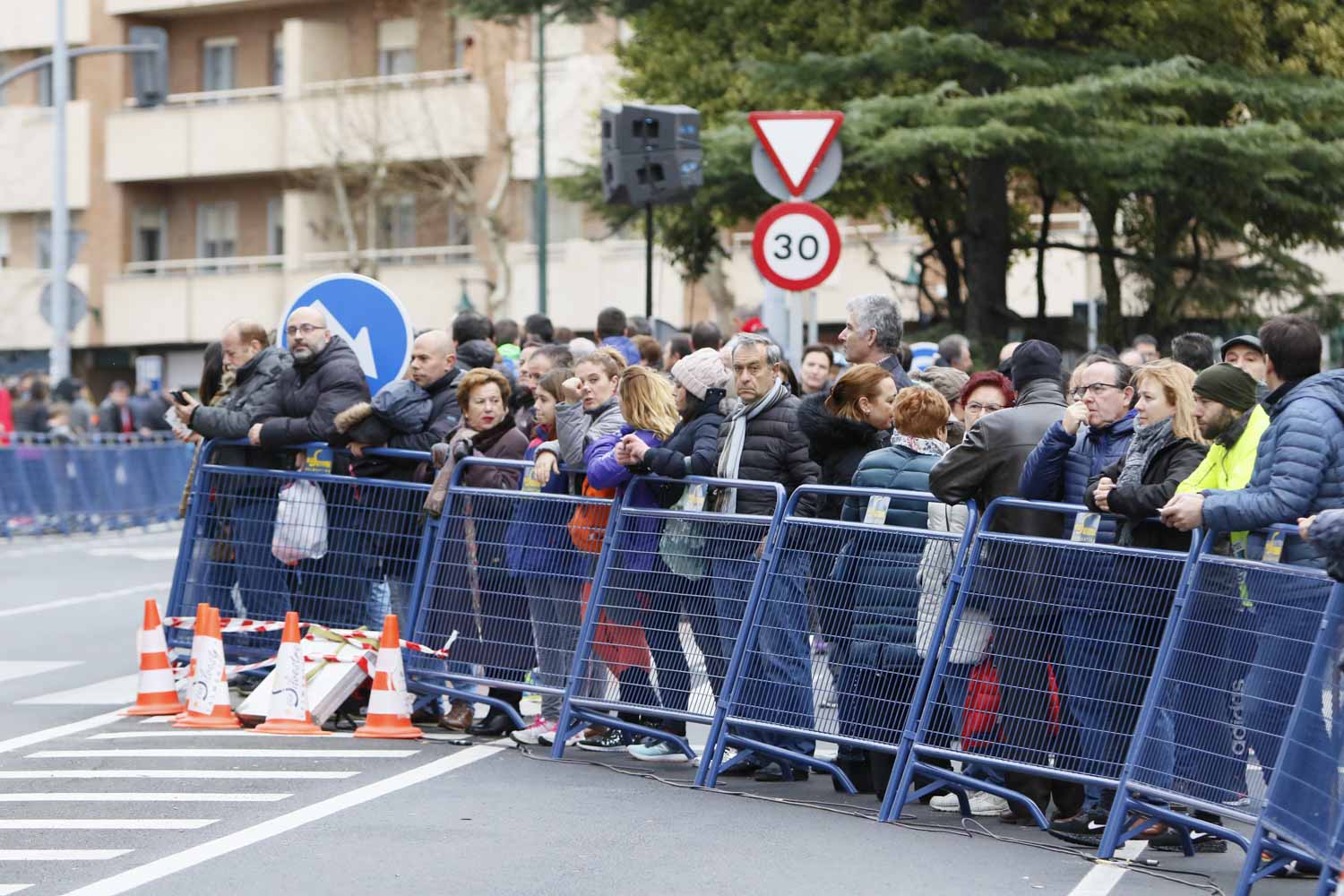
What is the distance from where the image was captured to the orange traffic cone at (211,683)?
421 inches

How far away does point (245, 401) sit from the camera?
12008 millimetres

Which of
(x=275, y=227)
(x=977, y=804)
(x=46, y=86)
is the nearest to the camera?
(x=977, y=804)

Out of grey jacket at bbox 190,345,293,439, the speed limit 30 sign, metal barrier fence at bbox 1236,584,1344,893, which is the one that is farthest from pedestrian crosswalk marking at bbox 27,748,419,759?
the speed limit 30 sign

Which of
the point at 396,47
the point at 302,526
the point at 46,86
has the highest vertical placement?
the point at 396,47

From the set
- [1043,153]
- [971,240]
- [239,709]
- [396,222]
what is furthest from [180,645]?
[396,222]

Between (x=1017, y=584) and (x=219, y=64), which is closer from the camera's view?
(x=1017, y=584)

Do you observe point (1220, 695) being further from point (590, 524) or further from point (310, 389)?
point (310, 389)

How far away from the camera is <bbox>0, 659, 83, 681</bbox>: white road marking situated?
13100 millimetres

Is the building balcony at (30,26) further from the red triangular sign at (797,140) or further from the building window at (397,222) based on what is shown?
the red triangular sign at (797,140)

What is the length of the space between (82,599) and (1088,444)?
420 inches

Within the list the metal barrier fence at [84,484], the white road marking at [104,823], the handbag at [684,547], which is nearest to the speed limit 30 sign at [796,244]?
the handbag at [684,547]

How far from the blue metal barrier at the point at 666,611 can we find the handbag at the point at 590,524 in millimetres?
192

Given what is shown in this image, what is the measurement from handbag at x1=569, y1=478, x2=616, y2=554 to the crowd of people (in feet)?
0.17

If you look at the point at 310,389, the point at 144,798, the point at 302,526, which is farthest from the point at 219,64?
the point at 144,798
